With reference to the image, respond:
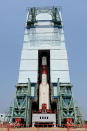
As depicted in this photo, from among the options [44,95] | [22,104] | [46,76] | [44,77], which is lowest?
[22,104]

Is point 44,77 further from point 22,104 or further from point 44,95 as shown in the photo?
point 22,104

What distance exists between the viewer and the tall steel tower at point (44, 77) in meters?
39.5

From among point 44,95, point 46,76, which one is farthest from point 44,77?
point 44,95

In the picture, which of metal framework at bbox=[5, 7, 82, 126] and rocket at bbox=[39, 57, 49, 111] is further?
rocket at bbox=[39, 57, 49, 111]

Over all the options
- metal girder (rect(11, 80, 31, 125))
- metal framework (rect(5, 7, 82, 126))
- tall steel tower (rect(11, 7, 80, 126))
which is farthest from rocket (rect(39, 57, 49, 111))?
metal girder (rect(11, 80, 31, 125))

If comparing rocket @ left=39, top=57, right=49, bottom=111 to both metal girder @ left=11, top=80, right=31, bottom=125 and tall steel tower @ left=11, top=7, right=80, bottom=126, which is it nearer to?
tall steel tower @ left=11, top=7, right=80, bottom=126

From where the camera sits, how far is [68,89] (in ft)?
140

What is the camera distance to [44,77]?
44.4 meters

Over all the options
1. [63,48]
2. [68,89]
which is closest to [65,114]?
[68,89]

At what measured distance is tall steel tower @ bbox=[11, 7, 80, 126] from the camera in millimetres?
39469

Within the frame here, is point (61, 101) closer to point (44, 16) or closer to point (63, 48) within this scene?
point (63, 48)

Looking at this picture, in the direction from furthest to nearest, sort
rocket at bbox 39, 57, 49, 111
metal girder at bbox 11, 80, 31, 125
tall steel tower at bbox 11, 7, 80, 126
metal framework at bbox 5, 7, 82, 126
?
1. rocket at bbox 39, 57, 49, 111
2. metal framework at bbox 5, 7, 82, 126
3. tall steel tower at bbox 11, 7, 80, 126
4. metal girder at bbox 11, 80, 31, 125

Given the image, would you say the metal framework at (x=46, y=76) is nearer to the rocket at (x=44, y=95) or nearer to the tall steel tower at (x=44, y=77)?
the tall steel tower at (x=44, y=77)

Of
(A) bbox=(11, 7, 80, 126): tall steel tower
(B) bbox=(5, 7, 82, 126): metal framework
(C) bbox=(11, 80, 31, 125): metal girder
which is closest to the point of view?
(C) bbox=(11, 80, 31, 125): metal girder
